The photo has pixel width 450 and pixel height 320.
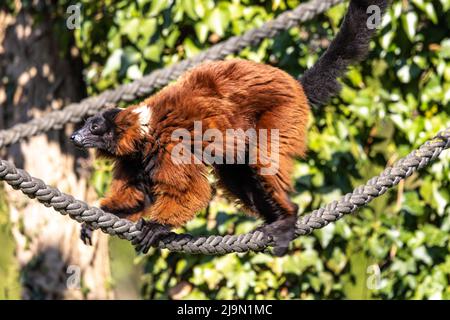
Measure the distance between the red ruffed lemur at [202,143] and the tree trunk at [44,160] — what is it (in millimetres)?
1906

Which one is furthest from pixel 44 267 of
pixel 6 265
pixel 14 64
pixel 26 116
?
pixel 14 64

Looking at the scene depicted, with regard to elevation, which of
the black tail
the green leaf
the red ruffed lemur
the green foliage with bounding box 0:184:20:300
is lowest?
the green foliage with bounding box 0:184:20:300

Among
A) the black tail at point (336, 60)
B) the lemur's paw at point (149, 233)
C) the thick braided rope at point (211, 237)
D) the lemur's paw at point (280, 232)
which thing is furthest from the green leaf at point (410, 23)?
the lemur's paw at point (149, 233)

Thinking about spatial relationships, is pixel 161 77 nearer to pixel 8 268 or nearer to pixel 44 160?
pixel 44 160

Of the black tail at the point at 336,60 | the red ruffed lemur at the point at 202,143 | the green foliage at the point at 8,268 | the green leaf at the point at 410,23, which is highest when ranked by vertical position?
the green leaf at the point at 410,23

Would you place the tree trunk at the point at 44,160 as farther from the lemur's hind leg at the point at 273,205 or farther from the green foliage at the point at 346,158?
the lemur's hind leg at the point at 273,205

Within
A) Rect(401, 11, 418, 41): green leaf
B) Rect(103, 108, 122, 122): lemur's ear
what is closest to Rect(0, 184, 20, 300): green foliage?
Rect(103, 108, 122, 122): lemur's ear

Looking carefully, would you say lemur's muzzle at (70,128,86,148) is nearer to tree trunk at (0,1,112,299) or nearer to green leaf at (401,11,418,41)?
tree trunk at (0,1,112,299)

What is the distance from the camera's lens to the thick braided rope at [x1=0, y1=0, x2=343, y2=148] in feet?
16.2

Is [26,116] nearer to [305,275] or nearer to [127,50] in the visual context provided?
[127,50]

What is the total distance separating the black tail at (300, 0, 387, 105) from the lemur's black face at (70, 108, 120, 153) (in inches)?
41.2

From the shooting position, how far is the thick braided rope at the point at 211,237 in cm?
333

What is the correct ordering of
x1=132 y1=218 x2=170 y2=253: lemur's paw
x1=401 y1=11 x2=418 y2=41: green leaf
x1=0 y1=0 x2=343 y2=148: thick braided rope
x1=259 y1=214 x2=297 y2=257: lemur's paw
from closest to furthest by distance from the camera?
x1=132 y1=218 x2=170 y2=253: lemur's paw → x1=259 y1=214 x2=297 y2=257: lemur's paw → x1=0 y1=0 x2=343 y2=148: thick braided rope → x1=401 y1=11 x2=418 y2=41: green leaf

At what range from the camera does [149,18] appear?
5.33m
